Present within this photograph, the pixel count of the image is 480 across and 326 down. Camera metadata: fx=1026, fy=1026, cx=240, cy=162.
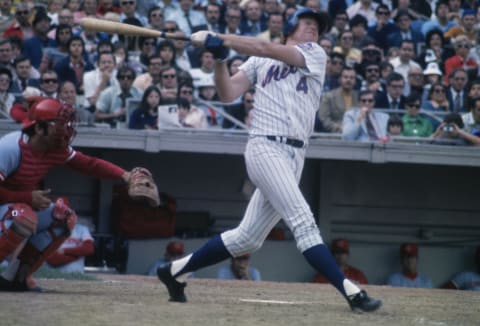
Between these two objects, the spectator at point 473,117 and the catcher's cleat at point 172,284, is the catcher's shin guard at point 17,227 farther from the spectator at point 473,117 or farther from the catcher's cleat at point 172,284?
the spectator at point 473,117

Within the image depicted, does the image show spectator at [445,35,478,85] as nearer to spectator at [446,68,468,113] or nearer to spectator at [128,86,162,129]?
spectator at [446,68,468,113]

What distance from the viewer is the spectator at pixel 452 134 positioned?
1055cm

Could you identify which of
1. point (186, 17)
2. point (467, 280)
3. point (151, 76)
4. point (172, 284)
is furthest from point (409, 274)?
point (172, 284)

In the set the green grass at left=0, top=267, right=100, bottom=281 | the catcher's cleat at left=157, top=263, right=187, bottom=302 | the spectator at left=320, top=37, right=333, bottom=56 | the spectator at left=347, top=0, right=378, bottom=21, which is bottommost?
the green grass at left=0, top=267, right=100, bottom=281

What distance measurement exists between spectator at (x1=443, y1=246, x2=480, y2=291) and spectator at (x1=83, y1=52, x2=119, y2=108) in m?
4.38

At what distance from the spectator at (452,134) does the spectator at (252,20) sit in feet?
10.2

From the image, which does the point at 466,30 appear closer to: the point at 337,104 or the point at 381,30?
the point at 381,30

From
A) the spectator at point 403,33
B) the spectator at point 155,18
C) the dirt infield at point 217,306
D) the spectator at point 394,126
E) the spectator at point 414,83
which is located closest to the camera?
the dirt infield at point 217,306

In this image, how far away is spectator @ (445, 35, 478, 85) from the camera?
1258 cm

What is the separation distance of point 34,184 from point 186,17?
6973 mm

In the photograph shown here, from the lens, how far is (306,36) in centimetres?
585

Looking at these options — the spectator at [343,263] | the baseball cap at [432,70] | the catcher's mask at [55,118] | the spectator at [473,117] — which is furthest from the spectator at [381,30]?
the catcher's mask at [55,118]

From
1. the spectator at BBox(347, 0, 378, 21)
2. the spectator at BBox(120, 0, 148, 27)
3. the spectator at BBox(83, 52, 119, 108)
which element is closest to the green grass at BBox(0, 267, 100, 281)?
the spectator at BBox(83, 52, 119, 108)

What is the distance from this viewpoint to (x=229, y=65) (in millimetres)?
11102
